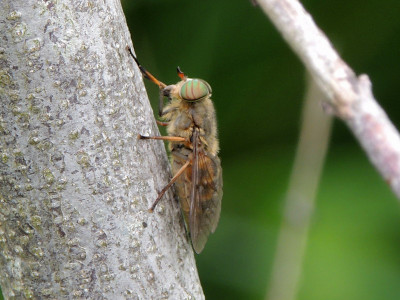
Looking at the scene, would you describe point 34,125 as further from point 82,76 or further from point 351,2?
point 351,2

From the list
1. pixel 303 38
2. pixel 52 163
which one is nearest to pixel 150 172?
pixel 52 163

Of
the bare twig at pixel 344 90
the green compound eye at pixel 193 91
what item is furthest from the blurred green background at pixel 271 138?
the bare twig at pixel 344 90

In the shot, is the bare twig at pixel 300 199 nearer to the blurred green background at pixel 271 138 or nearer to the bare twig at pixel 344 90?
the blurred green background at pixel 271 138

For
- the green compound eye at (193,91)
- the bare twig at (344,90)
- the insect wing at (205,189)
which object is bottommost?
the bare twig at (344,90)

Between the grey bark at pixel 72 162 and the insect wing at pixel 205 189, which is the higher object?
the insect wing at pixel 205 189

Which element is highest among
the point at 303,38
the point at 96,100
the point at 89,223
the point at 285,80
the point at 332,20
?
the point at 332,20

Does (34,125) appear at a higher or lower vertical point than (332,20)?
lower
